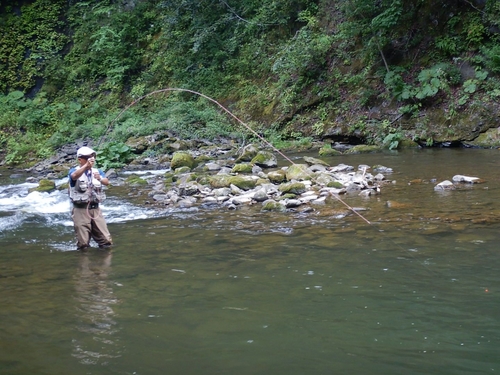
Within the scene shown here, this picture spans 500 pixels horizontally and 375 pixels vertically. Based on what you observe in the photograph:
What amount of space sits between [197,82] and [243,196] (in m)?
14.5

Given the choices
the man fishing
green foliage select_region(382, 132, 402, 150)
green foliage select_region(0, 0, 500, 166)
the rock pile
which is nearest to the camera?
the man fishing

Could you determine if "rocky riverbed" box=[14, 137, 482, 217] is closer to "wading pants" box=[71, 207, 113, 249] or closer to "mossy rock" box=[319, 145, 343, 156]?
"mossy rock" box=[319, 145, 343, 156]

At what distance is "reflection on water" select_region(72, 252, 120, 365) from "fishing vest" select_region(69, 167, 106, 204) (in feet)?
2.52

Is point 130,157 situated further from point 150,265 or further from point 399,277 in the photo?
point 399,277

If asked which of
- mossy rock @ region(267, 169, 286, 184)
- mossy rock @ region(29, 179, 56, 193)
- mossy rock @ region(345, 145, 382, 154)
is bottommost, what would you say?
mossy rock @ region(29, 179, 56, 193)

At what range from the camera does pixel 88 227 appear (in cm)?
679

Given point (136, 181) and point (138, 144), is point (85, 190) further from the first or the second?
point (138, 144)

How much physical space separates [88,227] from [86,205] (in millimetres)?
263

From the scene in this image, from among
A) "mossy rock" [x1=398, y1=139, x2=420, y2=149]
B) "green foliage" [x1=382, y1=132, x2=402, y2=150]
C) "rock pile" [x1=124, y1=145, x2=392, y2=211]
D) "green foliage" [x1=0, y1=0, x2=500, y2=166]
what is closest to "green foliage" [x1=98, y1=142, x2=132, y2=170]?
"green foliage" [x1=0, y1=0, x2=500, y2=166]

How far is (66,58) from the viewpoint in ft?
91.2

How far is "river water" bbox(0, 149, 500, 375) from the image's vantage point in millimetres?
3654

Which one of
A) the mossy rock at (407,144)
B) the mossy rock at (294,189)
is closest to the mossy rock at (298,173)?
the mossy rock at (294,189)

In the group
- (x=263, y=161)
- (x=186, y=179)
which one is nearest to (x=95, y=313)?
(x=186, y=179)

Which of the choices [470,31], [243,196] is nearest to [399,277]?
[243,196]
